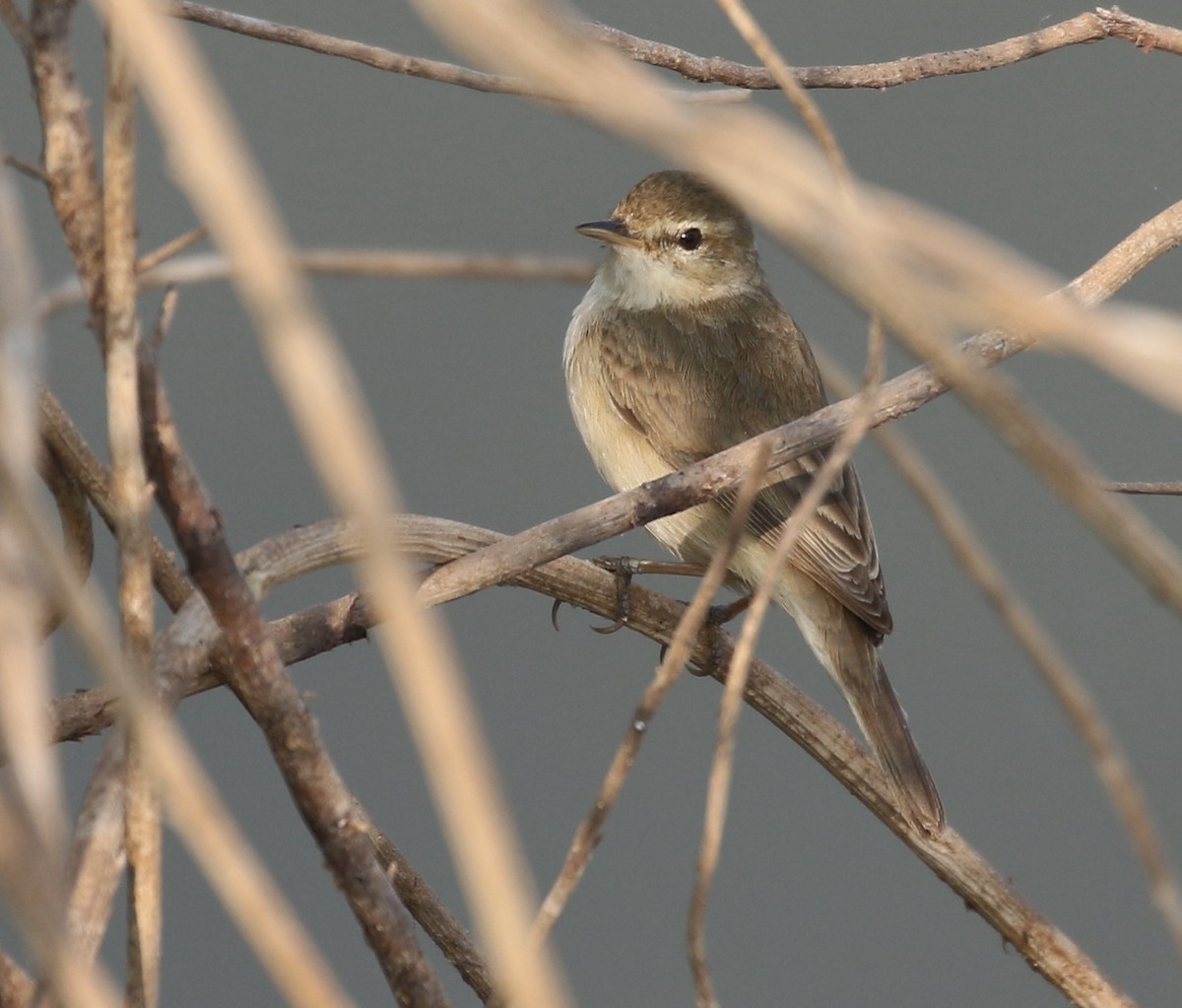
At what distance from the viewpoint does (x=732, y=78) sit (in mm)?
2049

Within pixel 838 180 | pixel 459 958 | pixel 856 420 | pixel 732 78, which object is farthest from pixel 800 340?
pixel 838 180

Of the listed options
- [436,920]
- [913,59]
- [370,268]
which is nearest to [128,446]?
[370,268]

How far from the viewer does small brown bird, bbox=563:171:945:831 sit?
3.41 metres

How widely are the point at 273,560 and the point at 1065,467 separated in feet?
2.92

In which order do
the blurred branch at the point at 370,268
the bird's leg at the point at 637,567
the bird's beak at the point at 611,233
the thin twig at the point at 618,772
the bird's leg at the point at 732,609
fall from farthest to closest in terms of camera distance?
the bird's beak at the point at 611,233, the bird's leg at the point at 732,609, the bird's leg at the point at 637,567, the blurred branch at the point at 370,268, the thin twig at the point at 618,772

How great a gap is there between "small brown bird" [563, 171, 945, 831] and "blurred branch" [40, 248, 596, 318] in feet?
5.33

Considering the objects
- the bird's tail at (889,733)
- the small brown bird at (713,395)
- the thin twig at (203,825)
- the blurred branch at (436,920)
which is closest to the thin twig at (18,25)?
the thin twig at (203,825)

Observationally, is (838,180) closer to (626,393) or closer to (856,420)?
(856,420)

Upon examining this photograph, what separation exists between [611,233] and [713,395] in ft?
1.72

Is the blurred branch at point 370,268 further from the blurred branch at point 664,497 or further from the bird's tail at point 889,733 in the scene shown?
the bird's tail at point 889,733

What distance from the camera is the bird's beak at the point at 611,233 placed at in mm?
3918

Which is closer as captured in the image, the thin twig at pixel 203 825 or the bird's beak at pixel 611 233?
the thin twig at pixel 203 825

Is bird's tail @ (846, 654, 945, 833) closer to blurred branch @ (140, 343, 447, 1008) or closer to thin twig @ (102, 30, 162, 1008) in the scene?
blurred branch @ (140, 343, 447, 1008)

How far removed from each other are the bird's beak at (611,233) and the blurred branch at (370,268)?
7.36 feet
